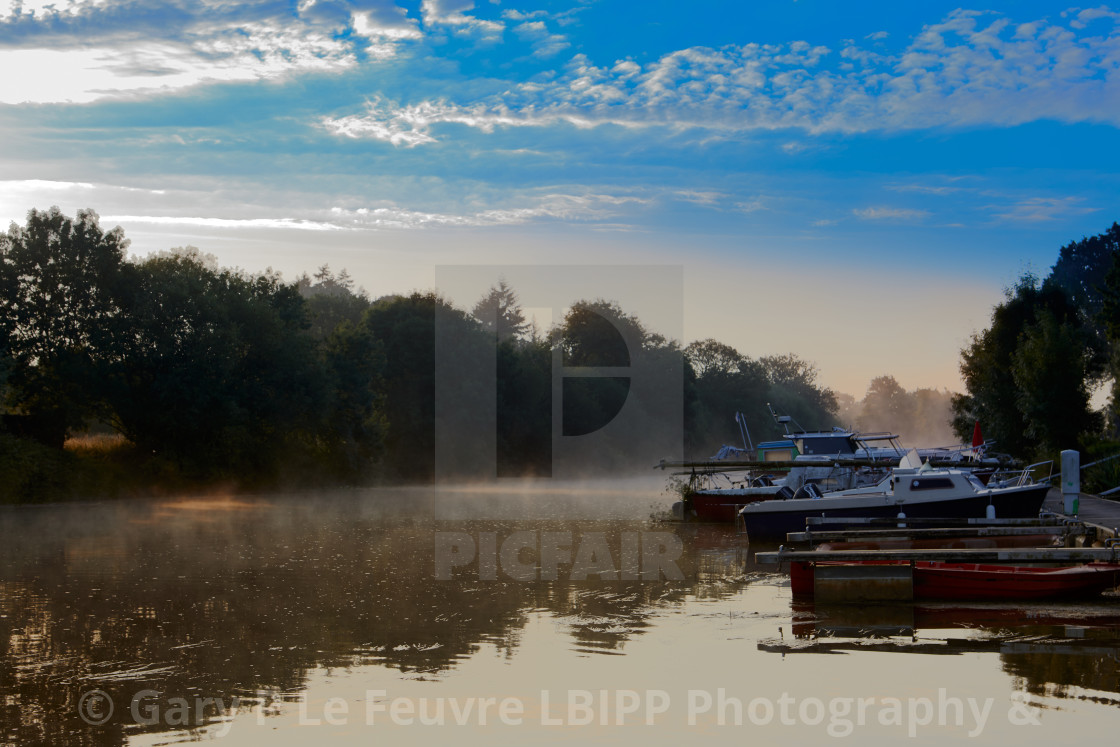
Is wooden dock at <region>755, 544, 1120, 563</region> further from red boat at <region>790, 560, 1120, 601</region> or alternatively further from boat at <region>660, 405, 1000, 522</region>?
boat at <region>660, 405, 1000, 522</region>

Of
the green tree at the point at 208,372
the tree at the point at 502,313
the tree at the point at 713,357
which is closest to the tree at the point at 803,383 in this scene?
the tree at the point at 713,357

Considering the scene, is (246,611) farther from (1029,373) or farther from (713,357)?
(713,357)

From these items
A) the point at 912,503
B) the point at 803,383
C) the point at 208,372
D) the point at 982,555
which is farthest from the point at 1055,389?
the point at 803,383

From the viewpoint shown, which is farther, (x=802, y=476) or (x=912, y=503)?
(x=802, y=476)

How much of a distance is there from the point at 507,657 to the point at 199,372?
131ft

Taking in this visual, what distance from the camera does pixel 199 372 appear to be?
50.9 meters

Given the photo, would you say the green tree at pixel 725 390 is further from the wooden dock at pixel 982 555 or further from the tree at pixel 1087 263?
the wooden dock at pixel 982 555

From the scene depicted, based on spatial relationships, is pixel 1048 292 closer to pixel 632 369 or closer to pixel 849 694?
pixel 632 369

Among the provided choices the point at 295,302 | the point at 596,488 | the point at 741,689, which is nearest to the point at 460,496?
the point at 596,488

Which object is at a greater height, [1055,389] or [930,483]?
[1055,389]

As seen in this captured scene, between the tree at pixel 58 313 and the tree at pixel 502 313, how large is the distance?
144 ft

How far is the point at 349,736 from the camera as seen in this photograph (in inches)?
441

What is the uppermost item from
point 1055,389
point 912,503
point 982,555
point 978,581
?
point 1055,389

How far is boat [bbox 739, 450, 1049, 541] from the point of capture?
2828 centimetres
